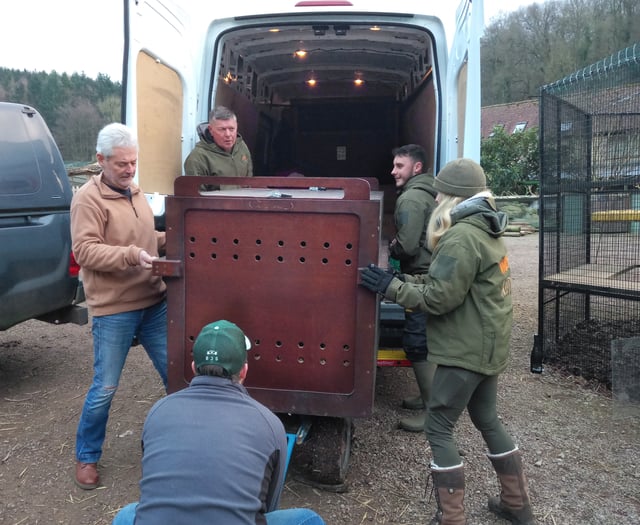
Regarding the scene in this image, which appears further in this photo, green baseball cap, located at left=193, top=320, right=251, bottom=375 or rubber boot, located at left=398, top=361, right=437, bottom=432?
rubber boot, located at left=398, top=361, right=437, bottom=432

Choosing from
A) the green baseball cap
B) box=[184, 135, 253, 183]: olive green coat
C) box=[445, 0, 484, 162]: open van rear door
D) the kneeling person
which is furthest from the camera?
box=[184, 135, 253, 183]: olive green coat

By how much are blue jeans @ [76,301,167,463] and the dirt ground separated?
27 cm

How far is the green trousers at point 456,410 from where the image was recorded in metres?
2.49

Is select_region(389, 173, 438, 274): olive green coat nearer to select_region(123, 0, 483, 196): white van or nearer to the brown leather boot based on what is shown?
select_region(123, 0, 483, 196): white van

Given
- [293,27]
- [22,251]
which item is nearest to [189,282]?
[22,251]

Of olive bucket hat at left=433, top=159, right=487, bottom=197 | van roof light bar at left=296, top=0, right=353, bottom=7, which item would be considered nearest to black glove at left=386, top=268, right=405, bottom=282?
olive bucket hat at left=433, top=159, right=487, bottom=197

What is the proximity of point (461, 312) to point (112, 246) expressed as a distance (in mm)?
1756

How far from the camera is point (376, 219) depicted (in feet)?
7.84

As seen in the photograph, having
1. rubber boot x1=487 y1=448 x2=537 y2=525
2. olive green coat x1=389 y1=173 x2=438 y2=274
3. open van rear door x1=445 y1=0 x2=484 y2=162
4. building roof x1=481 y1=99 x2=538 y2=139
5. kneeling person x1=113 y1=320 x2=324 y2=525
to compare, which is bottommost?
rubber boot x1=487 y1=448 x2=537 y2=525

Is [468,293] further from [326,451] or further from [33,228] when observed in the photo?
[33,228]

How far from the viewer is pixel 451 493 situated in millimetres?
2533

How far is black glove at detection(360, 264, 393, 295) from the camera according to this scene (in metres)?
2.35

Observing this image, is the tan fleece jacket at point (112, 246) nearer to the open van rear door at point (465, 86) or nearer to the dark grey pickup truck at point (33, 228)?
the dark grey pickup truck at point (33, 228)

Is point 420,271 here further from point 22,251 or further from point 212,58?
point 22,251
